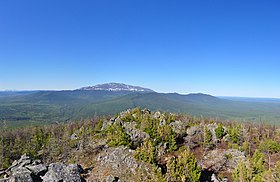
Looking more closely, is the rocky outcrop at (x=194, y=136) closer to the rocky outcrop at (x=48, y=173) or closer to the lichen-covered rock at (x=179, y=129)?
the lichen-covered rock at (x=179, y=129)

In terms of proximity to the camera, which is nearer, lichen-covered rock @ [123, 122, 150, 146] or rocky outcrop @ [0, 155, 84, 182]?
rocky outcrop @ [0, 155, 84, 182]

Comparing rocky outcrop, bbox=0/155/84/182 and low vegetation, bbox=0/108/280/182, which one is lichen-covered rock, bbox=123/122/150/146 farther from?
rocky outcrop, bbox=0/155/84/182

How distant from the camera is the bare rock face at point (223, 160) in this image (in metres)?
60.1

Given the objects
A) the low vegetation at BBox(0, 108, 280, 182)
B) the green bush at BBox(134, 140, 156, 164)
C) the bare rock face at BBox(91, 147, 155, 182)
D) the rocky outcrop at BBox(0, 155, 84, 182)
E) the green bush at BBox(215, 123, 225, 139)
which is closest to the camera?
the rocky outcrop at BBox(0, 155, 84, 182)

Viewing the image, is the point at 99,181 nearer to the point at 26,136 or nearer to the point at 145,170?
the point at 145,170

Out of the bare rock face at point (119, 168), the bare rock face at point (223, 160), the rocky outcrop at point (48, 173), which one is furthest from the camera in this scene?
the bare rock face at point (223, 160)

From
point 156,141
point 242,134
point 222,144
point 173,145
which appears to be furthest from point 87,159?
point 242,134

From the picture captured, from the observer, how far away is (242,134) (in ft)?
260

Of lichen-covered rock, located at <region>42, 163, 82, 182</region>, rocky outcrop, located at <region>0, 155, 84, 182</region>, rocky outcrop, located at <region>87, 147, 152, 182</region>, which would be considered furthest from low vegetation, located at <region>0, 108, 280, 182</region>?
rocky outcrop, located at <region>0, 155, 84, 182</region>

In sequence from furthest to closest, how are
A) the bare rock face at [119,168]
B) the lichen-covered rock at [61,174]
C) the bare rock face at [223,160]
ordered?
1. the bare rock face at [223,160]
2. the bare rock face at [119,168]
3. the lichen-covered rock at [61,174]

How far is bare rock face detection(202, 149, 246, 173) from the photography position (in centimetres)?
6009

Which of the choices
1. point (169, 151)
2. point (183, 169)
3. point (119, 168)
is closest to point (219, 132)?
point (169, 151)

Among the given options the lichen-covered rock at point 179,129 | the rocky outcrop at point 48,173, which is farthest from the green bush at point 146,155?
the lichen-covered rock at point 179,129

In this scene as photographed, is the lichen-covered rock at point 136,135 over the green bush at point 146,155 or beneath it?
beneath
